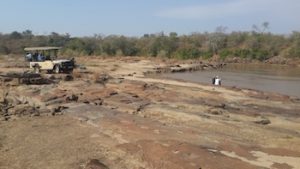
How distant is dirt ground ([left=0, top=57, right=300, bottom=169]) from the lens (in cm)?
1220

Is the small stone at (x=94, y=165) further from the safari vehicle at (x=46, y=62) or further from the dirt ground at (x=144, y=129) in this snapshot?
the safari vehicle at (x=46, y=62)

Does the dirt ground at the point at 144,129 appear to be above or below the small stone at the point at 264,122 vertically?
above

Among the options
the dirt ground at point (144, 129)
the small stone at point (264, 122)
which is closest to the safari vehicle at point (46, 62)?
the dirt ground at point (144, 129)

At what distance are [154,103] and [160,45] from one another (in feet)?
211

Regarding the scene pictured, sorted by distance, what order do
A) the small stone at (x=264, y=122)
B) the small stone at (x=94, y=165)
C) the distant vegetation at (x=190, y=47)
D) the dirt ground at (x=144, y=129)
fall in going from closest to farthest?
1. the small stone at (x=94, y=165)
2. the dirt ground at (x=144, y=129)
3. the small stone at (x=264, y=122)
4. the distant vegetation at (x=190, y=47)

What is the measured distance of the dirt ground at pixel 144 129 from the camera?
1220 cm

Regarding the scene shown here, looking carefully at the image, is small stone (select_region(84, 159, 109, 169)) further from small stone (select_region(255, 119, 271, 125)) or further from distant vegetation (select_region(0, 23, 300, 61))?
distant vegetation (select_region(0, 23, 300, 61))

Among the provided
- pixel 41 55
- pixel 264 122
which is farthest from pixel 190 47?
pixel 264 122

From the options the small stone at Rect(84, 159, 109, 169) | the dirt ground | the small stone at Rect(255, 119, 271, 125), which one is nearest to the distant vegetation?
the dirt ground

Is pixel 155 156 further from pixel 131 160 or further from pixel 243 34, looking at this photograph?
pixel 243 34

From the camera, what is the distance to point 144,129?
51.6ft

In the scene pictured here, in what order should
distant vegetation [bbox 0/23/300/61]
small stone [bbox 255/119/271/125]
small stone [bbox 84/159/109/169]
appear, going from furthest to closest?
distant vegetation [bbox 0/23/300/61] → small stone [bbox 255/119/271/125] → small stone [bbox 84/159/109/169]

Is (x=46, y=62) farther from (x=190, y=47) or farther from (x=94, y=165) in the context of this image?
(x=190, y=47)

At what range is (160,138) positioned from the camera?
47.2 ft
